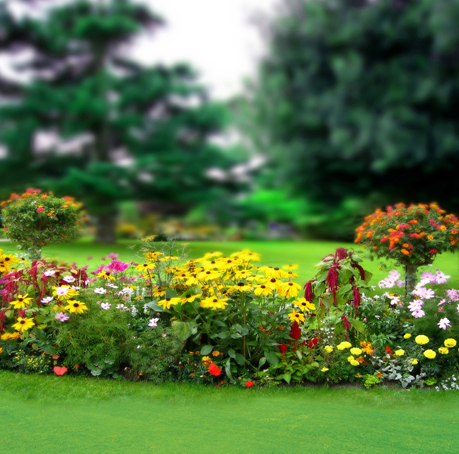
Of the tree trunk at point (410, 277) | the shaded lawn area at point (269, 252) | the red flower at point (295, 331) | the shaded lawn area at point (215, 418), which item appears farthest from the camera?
the shaded lawn area at point (269, 252)

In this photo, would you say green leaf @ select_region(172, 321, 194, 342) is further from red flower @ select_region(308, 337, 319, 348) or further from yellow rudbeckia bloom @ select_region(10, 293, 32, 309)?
yellow rudbeckia bloom @ select_region(10, 293, 32, 309)

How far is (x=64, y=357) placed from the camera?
335 centimetres

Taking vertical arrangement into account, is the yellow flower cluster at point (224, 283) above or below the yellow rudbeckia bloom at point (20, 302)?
above

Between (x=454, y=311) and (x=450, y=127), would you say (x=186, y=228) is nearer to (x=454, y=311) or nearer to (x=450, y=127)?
(x=450, y=127)

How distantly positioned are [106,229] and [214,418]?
12.4 metres

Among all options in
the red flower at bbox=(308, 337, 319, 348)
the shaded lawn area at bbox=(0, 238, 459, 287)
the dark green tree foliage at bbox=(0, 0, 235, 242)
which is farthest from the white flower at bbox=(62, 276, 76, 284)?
the dark green tree foliage at bbox=(0, 0, 235, 242)

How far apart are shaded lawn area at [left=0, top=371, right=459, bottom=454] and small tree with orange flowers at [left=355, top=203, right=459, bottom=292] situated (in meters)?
1.45

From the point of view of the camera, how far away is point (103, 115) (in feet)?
44.0

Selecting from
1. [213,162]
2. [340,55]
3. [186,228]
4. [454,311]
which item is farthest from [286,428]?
[186,228]

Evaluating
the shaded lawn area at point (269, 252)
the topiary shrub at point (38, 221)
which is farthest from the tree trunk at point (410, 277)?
the topiary shrub at point (38, 221)

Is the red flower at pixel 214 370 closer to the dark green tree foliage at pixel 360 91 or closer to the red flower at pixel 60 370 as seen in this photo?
the red flower at pixel 60 370

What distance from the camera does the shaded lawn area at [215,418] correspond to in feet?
7.78

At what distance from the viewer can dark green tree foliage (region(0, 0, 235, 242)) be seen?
1327 cm

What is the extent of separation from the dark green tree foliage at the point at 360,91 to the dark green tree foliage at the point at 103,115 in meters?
3.37
